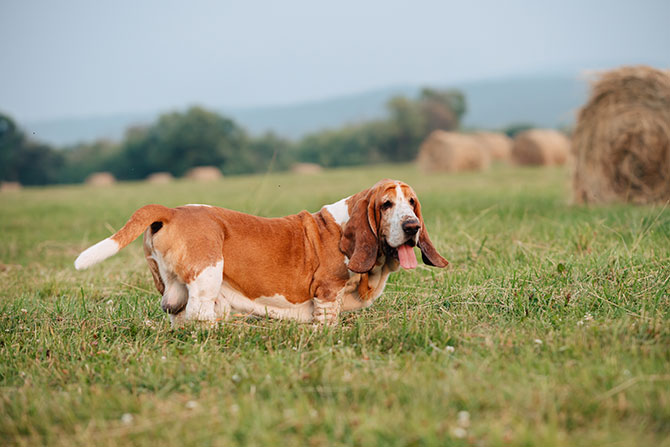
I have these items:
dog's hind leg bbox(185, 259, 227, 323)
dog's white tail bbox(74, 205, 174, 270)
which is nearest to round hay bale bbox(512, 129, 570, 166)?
dog's hind leg bbox(185, 259, 227, 323)

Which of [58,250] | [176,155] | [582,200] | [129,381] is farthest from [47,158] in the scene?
[129,381]

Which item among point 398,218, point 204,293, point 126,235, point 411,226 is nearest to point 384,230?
point 398,218

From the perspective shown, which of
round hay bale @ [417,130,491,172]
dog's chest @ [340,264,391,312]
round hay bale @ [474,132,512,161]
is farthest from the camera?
round hay bale @ [474,132,512,161]

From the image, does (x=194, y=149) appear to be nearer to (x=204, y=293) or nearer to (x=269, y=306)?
(x=269, y=306)

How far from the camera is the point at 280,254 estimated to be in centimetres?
447

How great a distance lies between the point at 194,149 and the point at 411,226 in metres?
45.6

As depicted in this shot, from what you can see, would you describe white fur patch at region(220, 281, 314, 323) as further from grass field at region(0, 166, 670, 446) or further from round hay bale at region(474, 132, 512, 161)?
round hay bale at region(474, 132, 512, 161)

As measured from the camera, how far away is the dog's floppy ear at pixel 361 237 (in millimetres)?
4262

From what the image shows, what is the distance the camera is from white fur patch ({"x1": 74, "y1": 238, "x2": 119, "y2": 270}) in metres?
3.76

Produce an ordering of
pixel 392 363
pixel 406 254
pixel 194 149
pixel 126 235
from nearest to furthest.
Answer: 1. pixel 392 363
2. pixel 126 235
3. pixel 406 254
4. pixel 194 149

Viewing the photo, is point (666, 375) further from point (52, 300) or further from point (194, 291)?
point (52, 300)

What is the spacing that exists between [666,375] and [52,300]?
4.98 m

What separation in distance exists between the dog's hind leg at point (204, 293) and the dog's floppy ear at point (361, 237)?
903 millimetres

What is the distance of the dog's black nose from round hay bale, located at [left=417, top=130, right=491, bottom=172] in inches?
837
